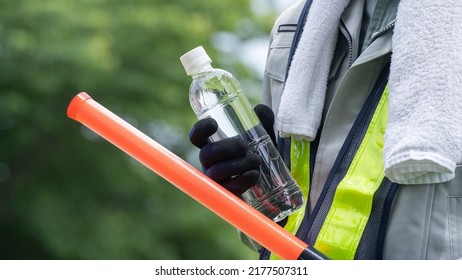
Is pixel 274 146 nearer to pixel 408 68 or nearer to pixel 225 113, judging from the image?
pixel 225 113

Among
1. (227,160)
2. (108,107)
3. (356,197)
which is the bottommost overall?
(108,107)

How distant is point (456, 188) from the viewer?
1523 mm

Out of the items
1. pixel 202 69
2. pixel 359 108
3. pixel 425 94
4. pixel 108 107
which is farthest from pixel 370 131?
pixel 108 107

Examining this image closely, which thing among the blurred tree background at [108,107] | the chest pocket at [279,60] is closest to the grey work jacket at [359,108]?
the chest pocket at [279,60]

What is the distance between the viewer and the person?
1461 millimetres

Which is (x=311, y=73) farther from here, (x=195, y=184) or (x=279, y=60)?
(x=195, y=184)

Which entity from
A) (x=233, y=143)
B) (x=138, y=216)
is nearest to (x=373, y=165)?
(x=233, y=143)

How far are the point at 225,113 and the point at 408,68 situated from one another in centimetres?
53

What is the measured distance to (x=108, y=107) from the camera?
9539mm

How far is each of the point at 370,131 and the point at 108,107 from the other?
26.6 ft

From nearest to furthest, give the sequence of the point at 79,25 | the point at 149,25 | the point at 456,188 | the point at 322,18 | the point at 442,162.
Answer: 1. the point at 442,162
2. the point at 456,188
3. the point at 322,18
4. the point at 79,25
5. the point at 149,25

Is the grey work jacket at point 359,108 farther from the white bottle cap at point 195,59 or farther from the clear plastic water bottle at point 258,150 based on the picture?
the white bottle cap at point 195,59

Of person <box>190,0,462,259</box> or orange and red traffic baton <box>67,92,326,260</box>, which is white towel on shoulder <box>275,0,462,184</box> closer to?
person <box>190,0,462,259</box>

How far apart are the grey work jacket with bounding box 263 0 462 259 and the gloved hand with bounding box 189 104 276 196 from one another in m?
0.16
